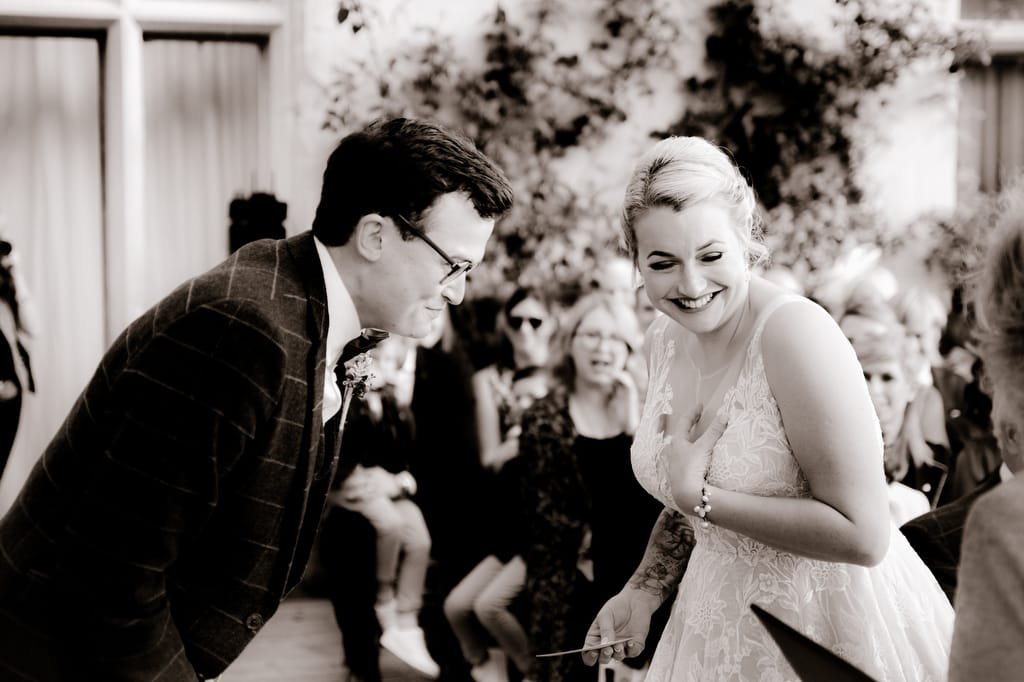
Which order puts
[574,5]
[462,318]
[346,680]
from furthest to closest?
[574,5] → [462,318] → [346,680]

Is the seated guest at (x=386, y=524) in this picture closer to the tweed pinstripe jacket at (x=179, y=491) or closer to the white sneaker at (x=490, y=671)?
the white sneaker at (x=490, y=671)

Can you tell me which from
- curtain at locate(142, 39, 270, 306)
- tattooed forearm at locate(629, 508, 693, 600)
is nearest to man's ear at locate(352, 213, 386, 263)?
tattooed forearm at locate(629, 508, 693, 600)

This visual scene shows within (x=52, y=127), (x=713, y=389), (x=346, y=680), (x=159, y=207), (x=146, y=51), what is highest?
(x=146, y=51)

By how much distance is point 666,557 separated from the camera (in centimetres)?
232

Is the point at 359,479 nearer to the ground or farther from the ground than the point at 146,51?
nearer to the ground

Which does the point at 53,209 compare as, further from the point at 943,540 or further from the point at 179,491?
the point at 943,540

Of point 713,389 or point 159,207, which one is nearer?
point 713,389

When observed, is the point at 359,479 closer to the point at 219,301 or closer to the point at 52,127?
the point at 52,127

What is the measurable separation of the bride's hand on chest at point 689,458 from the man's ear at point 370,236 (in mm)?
669

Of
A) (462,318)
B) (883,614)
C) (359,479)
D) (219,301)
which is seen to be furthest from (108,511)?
(462,318)

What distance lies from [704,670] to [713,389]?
0.54 meters

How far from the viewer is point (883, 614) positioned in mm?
1967

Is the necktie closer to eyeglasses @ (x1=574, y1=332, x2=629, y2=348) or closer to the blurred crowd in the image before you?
the blurred crowd

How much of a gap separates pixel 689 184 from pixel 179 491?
3.51 ft
